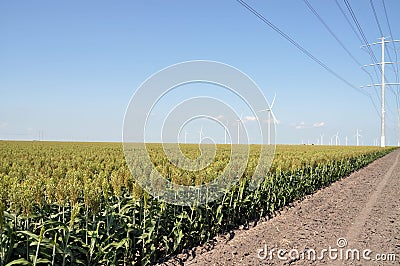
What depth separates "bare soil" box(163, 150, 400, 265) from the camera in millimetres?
5809

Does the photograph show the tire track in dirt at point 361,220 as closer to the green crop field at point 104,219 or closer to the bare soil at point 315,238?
the bare soil at point 315,238

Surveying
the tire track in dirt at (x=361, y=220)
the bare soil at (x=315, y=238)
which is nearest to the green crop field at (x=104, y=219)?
the bare soil at (x=315, y=238)

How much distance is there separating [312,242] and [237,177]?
8.53 feet

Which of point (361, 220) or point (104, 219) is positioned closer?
point (104, 219)

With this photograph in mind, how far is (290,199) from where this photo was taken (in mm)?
11367

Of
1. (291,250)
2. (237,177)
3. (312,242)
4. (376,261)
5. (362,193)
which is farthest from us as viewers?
(362,193)

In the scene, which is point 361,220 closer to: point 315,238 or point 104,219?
point 315,238

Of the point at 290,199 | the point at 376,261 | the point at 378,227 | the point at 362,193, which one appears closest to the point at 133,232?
the point at 376,261

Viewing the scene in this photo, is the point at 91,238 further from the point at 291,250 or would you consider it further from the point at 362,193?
the point at 362,193

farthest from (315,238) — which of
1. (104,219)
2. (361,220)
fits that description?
(104,219)

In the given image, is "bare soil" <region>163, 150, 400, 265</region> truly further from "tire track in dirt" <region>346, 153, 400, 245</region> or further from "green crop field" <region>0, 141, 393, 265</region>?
"green crop field" <region>0, 141, 393, 265</region>

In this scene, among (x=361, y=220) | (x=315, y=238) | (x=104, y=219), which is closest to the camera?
(x=104, y=219)

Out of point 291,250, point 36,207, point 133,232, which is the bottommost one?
point 291,250

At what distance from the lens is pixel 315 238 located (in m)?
6.93
